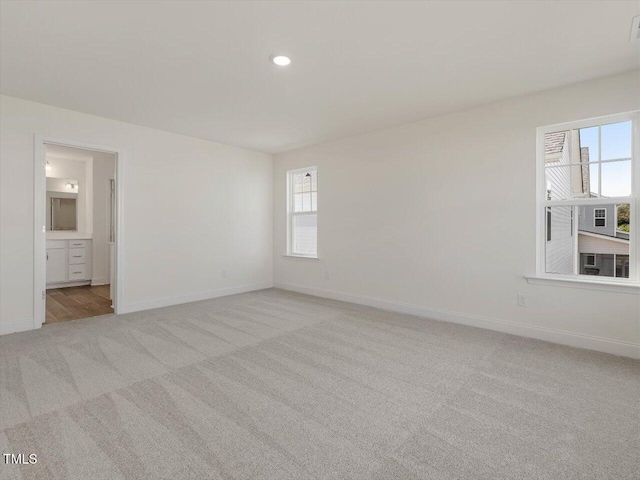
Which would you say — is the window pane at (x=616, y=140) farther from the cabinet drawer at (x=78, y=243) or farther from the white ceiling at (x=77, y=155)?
the cabinet drawer at (x=78, y=243)

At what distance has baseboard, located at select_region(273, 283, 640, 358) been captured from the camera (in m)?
2.77

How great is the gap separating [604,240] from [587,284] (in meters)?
0.45

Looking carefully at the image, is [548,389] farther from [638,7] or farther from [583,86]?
[583,86]

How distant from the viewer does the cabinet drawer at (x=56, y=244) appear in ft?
19.1

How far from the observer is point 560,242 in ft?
10.4

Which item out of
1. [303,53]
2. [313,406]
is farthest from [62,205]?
[313,406]

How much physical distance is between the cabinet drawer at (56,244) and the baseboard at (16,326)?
3.11 metres

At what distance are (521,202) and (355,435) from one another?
112 inches

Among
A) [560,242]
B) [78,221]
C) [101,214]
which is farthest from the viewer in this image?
[78,221]

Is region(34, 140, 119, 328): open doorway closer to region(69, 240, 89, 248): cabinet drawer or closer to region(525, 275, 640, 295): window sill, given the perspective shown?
region(69, 240, 89, 248): cabinet drawer

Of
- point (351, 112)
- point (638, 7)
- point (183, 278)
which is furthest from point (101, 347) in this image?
point (638, 7)

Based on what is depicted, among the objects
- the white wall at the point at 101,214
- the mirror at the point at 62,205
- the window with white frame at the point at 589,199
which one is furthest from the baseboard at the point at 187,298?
the window with white frame at the point at 589,199

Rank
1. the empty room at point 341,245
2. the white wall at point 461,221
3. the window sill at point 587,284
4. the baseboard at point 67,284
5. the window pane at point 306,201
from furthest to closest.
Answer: the baseboard at point 67,284, the window pane at point 306,201, the white wall at point 461,221, the window sill at point 587,284, the empty room at point 341,245

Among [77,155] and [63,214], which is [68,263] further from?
[77,155]
